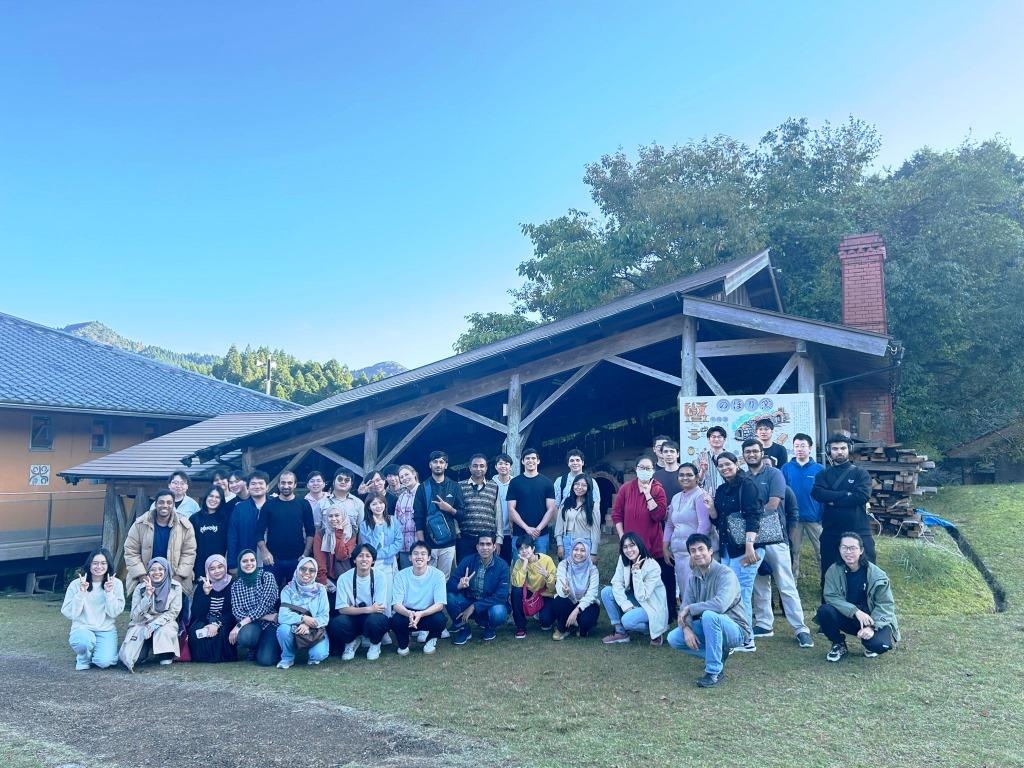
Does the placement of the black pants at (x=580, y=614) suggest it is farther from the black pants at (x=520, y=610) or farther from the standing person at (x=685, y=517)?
the standing person at (x=685, y=517)

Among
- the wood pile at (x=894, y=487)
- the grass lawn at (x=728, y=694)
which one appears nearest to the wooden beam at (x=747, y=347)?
the wood pile at (x=894, y=487)

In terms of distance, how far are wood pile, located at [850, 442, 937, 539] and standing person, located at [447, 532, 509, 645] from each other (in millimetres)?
5026

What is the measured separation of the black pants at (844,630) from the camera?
4930 millimetres

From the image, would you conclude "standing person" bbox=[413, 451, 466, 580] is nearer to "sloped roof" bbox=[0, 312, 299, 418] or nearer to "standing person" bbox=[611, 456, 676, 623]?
"standing person" bbox=[611, 456, 676, 623]

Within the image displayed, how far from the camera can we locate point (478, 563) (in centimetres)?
643

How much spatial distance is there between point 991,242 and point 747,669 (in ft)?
48.2

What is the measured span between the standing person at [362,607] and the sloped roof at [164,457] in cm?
595

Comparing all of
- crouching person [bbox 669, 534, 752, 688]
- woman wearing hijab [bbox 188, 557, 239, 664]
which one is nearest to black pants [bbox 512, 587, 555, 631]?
crouching person [bbox 669, 534, 752, 688]

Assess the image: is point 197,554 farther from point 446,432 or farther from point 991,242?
point 991,242

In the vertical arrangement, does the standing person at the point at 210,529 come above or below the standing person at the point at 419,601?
above

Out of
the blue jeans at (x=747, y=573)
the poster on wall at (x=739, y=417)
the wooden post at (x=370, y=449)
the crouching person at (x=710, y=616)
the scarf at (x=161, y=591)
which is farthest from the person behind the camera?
the wooden post at (x=370, y=449)

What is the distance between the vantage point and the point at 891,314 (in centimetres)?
1550

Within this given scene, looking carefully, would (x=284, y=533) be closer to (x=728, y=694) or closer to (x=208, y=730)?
(x=208, y=730)

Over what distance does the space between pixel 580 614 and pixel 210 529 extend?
3619 millimetres
